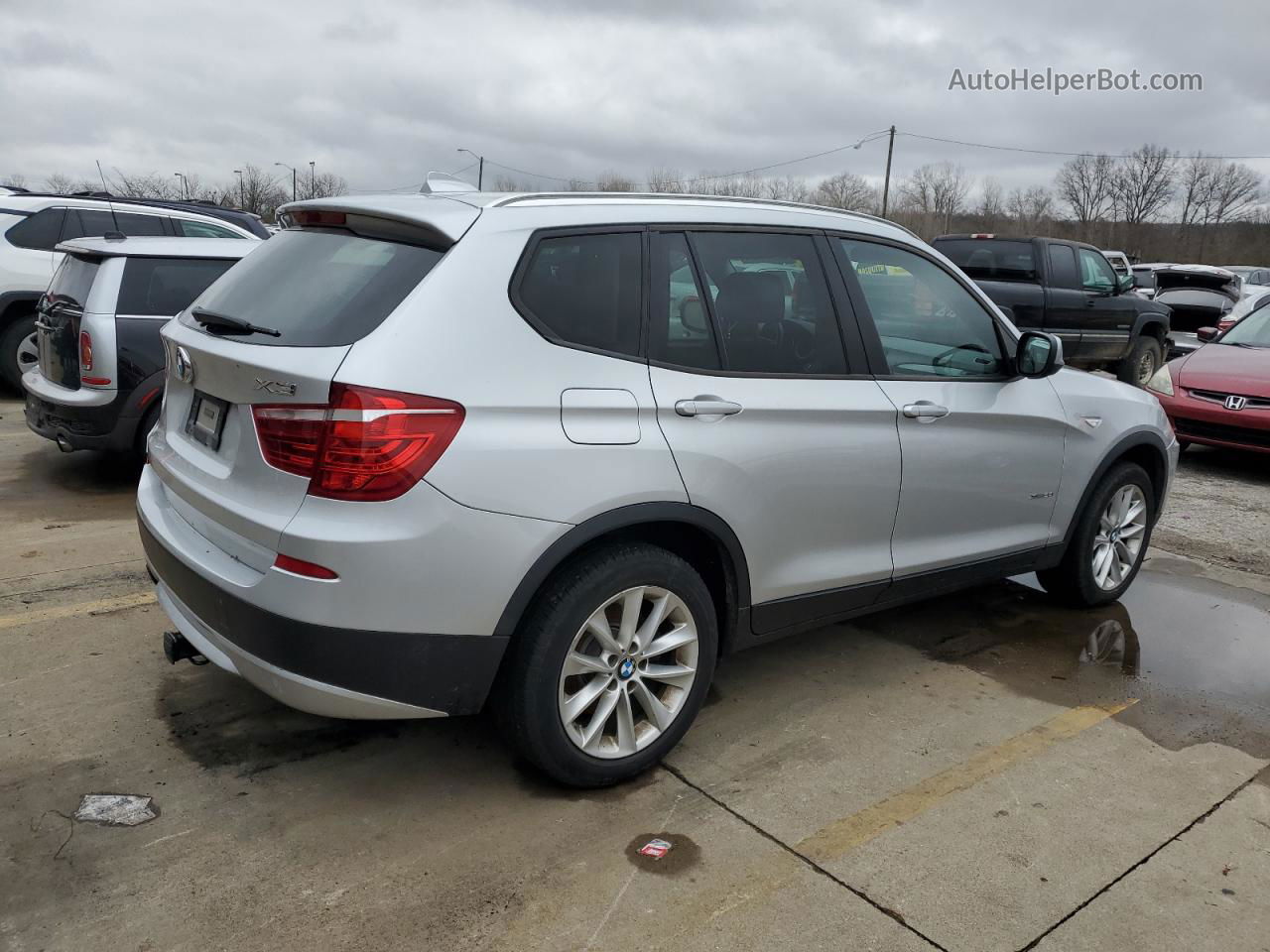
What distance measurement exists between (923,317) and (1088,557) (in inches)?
64.1

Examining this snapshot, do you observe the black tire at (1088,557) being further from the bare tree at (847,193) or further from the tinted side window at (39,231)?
the bare tree at (847,193)

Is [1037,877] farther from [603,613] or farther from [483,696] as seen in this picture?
[483,696]

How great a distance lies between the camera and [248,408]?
2783 millimetres

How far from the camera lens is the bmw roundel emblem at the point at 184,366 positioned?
10.3 feet

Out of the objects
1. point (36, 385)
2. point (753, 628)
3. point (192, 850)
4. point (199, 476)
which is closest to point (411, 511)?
point (199, 476)

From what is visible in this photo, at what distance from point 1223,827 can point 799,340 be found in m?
2.05

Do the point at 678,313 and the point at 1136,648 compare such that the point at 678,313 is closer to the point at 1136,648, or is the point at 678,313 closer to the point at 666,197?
the point at 666,197

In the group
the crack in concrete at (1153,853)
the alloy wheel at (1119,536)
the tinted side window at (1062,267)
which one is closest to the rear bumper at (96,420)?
the alloy wheel at (1119,536)

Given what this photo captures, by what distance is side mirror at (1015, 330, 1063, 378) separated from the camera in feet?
13.8

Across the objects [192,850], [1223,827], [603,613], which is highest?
[603,613]

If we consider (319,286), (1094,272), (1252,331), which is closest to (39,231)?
(319,286)

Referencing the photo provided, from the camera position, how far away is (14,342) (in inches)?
364

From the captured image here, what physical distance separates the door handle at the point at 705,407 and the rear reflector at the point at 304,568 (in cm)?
113

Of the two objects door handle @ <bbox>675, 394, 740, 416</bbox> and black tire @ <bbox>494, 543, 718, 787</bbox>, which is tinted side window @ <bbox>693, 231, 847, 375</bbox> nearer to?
door handle @ <bbox>675, 394, 740, 416</bbox>
